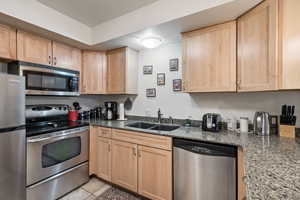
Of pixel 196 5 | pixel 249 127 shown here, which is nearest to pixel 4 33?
pixel 196 5

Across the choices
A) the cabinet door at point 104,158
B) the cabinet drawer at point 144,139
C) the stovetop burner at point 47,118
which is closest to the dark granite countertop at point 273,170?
the cabinet drawer at point 144,139

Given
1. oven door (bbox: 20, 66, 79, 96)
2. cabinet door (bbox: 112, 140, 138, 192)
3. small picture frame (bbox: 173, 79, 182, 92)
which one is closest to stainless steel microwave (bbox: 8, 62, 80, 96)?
oven door (bbox: 20, 66, 79, 96)

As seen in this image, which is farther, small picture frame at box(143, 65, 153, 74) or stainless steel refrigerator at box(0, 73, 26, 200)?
small picture frame at box(143, 65, 153, 74)

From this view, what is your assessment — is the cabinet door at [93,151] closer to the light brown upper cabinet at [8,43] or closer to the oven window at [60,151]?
the oven window at [60,151]

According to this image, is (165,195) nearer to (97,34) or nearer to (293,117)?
(293,117)

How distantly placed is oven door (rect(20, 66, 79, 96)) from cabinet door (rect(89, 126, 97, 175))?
27.8 inches

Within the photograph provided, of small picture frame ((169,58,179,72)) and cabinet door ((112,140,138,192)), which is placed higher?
small picture frame ((169,58,179,72))

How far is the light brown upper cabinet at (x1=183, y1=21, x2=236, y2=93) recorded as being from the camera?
5.66ft

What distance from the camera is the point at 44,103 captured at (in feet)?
7.86

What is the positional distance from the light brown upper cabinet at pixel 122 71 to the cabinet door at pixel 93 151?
2.51ft

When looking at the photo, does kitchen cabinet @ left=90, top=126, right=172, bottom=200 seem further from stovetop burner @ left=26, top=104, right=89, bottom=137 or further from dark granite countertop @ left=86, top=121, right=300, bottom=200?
dark granite countertop @ left=86, top=121, right=300, bottom=200

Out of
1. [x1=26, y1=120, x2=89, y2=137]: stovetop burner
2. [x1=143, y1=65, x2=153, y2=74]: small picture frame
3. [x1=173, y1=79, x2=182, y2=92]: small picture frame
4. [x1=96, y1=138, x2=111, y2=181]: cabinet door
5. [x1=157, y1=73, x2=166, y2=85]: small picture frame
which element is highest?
[x1=143, y1=65, x2=153, y2=74]: small picture frame

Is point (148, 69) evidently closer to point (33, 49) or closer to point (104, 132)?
point (104, 132)

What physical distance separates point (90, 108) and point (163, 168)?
80.6 inches
